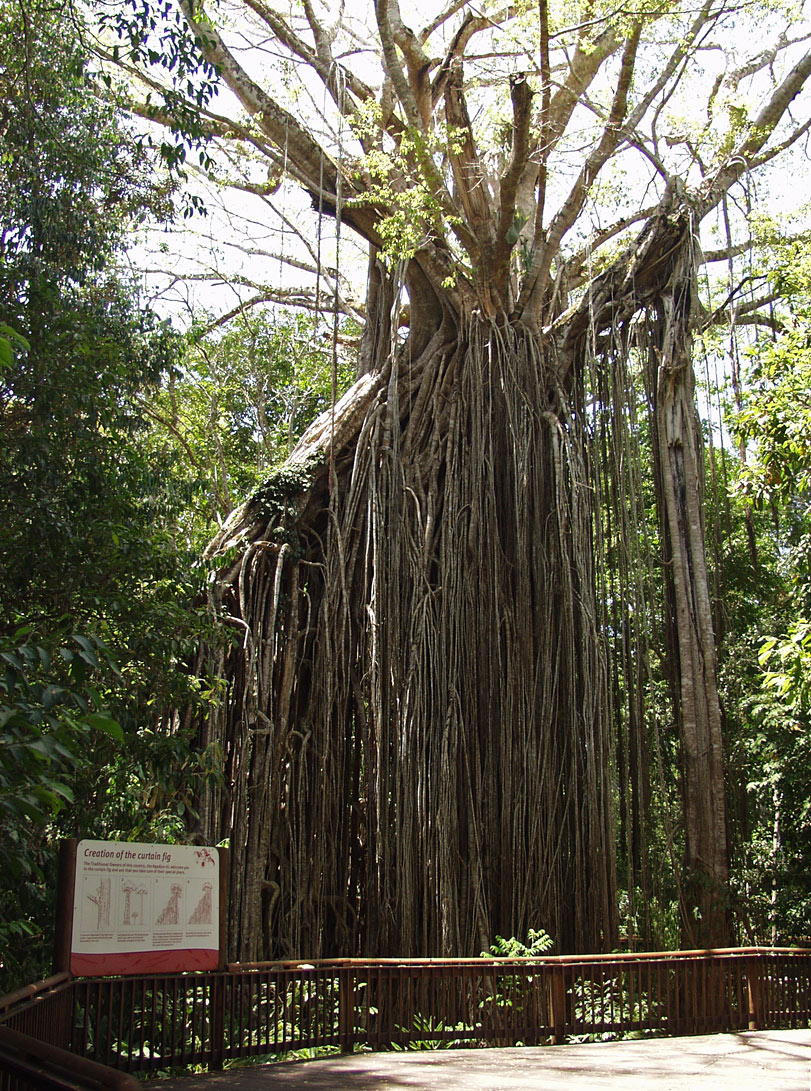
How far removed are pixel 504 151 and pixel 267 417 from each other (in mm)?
3978

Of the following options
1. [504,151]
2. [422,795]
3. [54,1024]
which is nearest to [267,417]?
[504,151]

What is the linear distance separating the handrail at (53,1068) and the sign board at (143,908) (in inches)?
62.2

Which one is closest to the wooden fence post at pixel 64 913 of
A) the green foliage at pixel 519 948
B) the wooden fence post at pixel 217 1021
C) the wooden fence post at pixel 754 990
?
the wooden fence post at pixel 217 1021

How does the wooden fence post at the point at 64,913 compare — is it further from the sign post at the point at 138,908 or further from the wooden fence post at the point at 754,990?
the wooden fence post at the point at 754,990

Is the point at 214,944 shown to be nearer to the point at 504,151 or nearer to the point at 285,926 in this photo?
the point at 285,926

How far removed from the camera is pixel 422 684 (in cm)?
701

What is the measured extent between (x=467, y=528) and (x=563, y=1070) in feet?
14.4

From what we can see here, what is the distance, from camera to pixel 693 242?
338 inches

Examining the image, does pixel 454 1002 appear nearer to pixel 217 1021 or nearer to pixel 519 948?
pixel 519 948

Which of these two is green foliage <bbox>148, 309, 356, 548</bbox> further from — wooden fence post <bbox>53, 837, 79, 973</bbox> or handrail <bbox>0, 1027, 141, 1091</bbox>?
handrail <bbox>0, 1027, 141, 1091</bbox>

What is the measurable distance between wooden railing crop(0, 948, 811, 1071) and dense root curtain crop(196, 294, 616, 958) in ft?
4.35

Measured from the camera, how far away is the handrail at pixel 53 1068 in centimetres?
172

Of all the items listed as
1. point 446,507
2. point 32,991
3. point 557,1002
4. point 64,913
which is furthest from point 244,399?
point 32,991

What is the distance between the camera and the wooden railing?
395 centimetres
